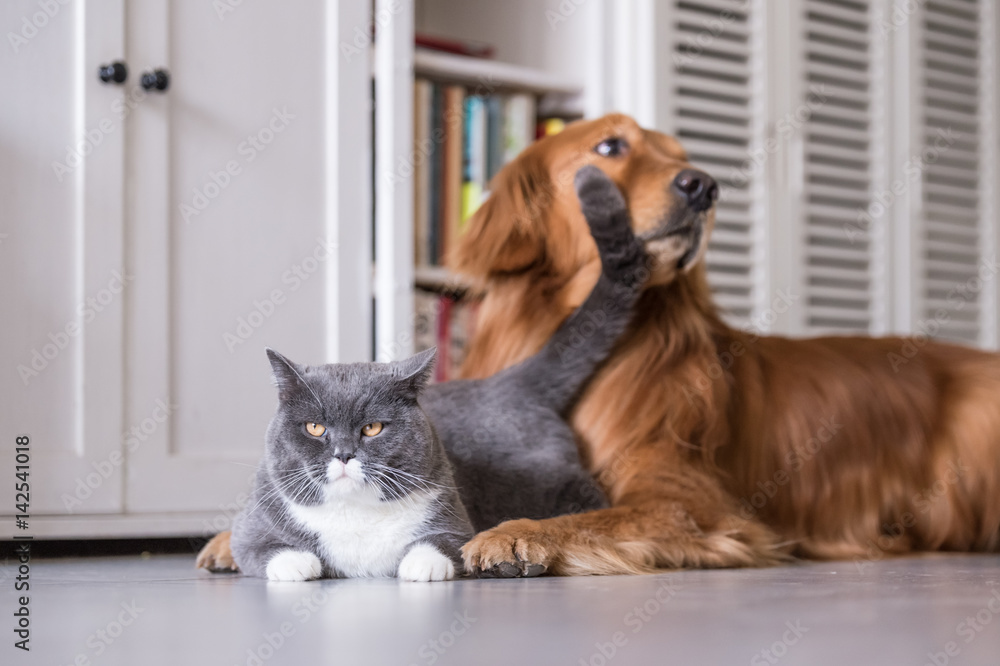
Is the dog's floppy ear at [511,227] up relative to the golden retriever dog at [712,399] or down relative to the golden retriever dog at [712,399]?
up

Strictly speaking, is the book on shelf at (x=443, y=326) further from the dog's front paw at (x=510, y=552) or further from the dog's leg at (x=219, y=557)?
the dog's front paw at (x=510, y=552)

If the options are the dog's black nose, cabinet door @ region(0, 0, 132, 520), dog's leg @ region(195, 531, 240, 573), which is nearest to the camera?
dog's leg @ region(195, 531, 240, 573)

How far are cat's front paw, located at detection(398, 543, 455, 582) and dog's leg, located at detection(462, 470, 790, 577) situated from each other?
0.12 feet

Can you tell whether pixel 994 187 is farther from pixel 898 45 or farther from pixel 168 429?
pixel 168 429

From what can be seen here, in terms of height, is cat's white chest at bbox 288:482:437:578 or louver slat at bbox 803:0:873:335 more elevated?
louver slat at bbox 803:0:873:335

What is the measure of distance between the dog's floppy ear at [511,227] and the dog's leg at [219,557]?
2.40ft

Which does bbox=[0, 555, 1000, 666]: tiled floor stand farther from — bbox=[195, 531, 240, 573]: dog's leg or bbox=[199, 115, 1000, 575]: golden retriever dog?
bbox=[199, 115, 1000, 575]: golden retriever dog

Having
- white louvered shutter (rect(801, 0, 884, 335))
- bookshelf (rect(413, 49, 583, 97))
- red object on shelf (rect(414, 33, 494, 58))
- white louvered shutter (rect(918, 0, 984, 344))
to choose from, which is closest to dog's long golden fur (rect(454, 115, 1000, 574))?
bookshelf (rect(413, 49, 583, 97))

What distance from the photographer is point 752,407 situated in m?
2.07

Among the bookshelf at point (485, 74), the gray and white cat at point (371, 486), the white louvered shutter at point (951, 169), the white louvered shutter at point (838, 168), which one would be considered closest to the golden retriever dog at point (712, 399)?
the gray and white cat at point (371, 486)

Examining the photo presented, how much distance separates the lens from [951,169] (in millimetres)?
3613

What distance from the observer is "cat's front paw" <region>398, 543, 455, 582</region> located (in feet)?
4.83

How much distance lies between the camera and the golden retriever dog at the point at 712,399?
1.89 m

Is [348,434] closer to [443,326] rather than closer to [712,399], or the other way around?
[712,399]
